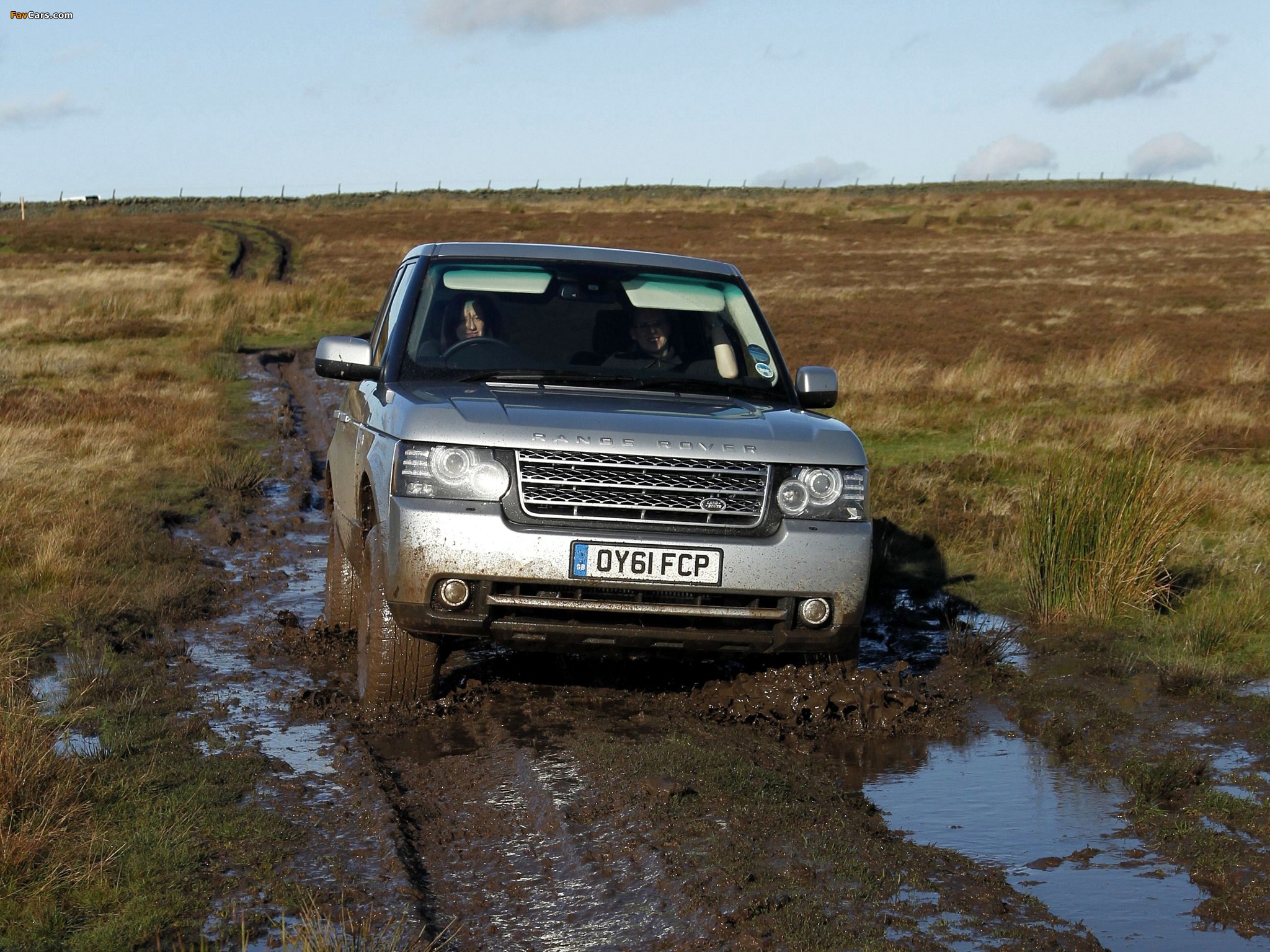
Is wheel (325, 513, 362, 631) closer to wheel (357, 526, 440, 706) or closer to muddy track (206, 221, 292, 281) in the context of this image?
wheel (357, 526, 440, 706)

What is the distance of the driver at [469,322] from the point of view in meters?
6.26

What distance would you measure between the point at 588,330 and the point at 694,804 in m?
2.45

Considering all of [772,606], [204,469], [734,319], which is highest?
[734,319]

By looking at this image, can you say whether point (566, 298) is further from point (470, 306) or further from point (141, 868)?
point (141, 868)

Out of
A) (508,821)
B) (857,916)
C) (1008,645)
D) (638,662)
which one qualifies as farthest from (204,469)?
(857,916)

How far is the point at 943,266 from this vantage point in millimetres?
45406

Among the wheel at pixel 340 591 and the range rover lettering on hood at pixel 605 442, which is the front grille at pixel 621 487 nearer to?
the range rover lettering on hood at pixel 605 442

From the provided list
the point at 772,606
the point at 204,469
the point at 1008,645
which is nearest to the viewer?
the point at 772,606

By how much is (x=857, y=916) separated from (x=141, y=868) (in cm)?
194

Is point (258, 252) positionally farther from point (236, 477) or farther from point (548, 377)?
point (548, 377)

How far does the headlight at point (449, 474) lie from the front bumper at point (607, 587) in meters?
0.05

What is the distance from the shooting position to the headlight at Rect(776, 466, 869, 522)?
5.33 metres

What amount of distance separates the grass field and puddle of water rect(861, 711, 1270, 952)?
4.96 feet

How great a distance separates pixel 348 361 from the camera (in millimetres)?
6270
